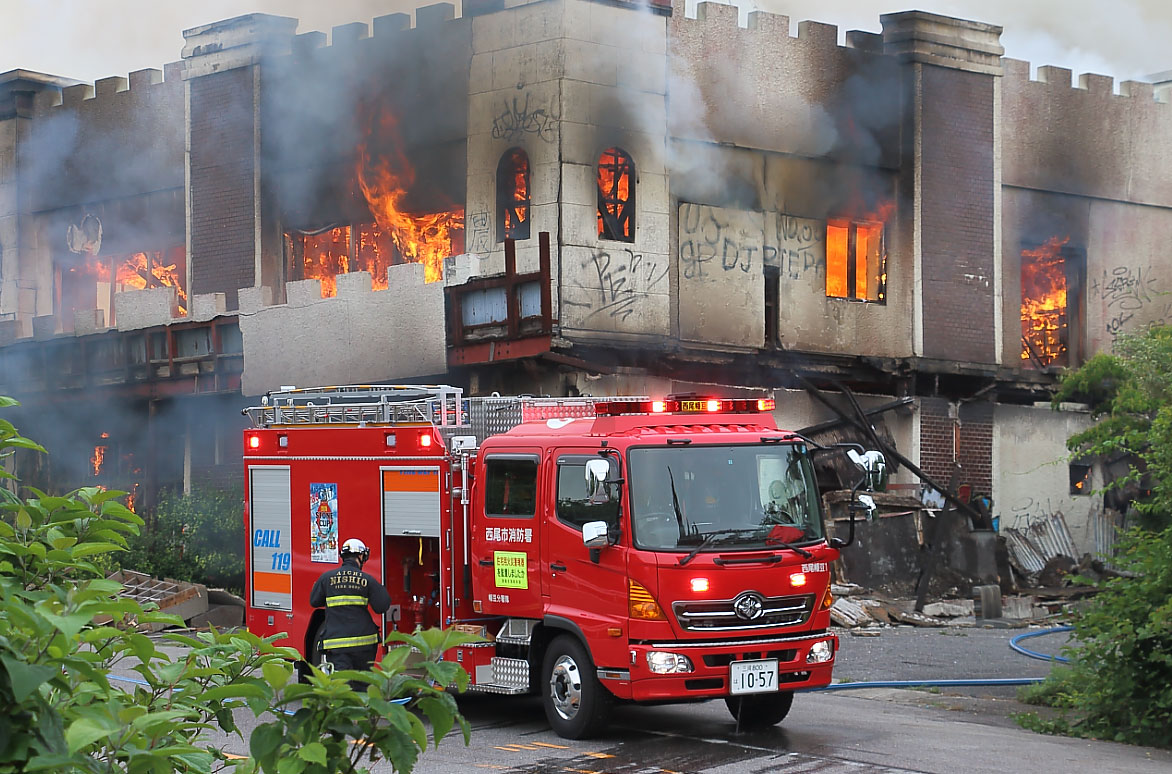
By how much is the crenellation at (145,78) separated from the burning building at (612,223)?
43 mm

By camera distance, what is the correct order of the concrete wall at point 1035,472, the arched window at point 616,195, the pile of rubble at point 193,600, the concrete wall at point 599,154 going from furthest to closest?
1. the concrete wall at point 1035,472
2. the arched window at point 616,195
3. the concrete wall at point 599,154
4. the pile of rubble at point 193,600

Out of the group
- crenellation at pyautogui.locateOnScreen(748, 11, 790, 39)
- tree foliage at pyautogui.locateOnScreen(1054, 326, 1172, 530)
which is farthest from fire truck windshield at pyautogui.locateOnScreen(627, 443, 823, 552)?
crenellation at pyautogui.locateOnScreen(748, 11, 790, 39)

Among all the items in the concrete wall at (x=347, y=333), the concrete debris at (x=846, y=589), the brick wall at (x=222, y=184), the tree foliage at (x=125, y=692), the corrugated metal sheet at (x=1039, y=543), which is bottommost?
the concrete debris at (x=846, y=589)

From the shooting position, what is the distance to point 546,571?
9.92 metres

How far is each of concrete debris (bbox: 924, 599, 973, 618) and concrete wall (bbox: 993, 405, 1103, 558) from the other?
13.3 feet

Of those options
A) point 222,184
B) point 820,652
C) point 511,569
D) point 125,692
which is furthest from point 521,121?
point 125,692

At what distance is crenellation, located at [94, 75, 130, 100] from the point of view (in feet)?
84.7

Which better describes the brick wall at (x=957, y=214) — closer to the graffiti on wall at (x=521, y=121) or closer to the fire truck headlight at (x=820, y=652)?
the graffiti on wall at (x=521, y=121)

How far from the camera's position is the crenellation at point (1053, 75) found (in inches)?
926

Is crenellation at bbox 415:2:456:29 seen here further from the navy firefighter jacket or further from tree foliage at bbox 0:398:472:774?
tree foliage at bbox 0:398:472:774

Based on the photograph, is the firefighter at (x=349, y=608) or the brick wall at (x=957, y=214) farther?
the brick wall at (x=957, y=214)

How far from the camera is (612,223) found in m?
19.2

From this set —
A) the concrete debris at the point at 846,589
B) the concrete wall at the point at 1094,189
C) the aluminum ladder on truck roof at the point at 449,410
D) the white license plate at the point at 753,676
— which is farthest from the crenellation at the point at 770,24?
the white license plate at the point at 753,676

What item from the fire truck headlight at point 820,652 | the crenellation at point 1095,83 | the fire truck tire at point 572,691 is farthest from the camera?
the crenellation at point 1095,83
